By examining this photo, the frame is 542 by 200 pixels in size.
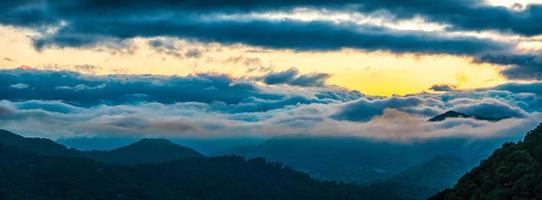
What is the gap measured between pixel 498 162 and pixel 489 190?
10.2m

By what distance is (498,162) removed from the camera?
9088 centimetres

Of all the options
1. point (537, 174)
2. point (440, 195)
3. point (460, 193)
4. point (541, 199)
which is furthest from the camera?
point (440, 195)

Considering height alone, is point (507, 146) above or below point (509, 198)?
above

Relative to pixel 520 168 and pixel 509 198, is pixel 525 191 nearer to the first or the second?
pixel 509 198

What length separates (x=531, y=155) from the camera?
3546 inches

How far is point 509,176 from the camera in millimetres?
80750

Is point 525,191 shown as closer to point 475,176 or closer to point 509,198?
point 509,198

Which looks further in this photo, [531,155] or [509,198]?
[531,155]

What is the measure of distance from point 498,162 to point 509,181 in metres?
10.9

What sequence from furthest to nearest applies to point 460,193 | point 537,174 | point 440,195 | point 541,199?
1. point 440,195
2. point 460,193
3. point 537,174
4. point 541,199

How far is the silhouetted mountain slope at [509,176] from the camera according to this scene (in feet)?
247

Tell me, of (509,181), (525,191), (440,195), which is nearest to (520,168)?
(509,181)

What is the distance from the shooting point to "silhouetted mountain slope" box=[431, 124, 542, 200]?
7544cm

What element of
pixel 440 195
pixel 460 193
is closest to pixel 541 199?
pixel 460 193
